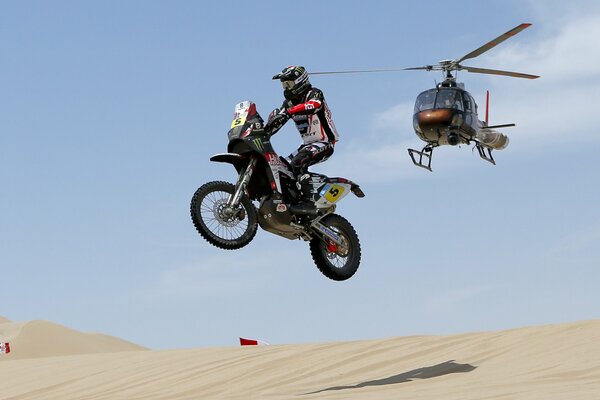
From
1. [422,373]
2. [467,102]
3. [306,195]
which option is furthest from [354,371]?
[467,102]

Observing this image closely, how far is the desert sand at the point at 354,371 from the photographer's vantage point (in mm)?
12430

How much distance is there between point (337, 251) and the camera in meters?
13.7

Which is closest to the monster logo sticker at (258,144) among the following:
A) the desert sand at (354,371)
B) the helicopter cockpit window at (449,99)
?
the desert sand at (354,371)

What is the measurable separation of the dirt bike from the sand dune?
1811 cm

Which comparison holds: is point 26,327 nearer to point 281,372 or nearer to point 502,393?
point 281,372

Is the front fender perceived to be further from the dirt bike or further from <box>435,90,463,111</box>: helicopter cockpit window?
<box>435,90,463,111</box>: helicopter cockpit window

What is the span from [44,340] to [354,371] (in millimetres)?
18573

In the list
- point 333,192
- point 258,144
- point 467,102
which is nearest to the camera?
point 258,144

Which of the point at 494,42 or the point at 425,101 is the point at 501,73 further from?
the point at 425,101

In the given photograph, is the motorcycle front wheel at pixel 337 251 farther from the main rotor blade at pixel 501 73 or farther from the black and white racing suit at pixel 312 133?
the main rotor blade at pixel 501 73

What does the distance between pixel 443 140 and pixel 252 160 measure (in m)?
11.2

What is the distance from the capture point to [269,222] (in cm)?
1242

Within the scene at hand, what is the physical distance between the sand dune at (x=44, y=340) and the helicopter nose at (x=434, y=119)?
13271mm

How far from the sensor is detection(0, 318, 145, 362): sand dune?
3064cm
